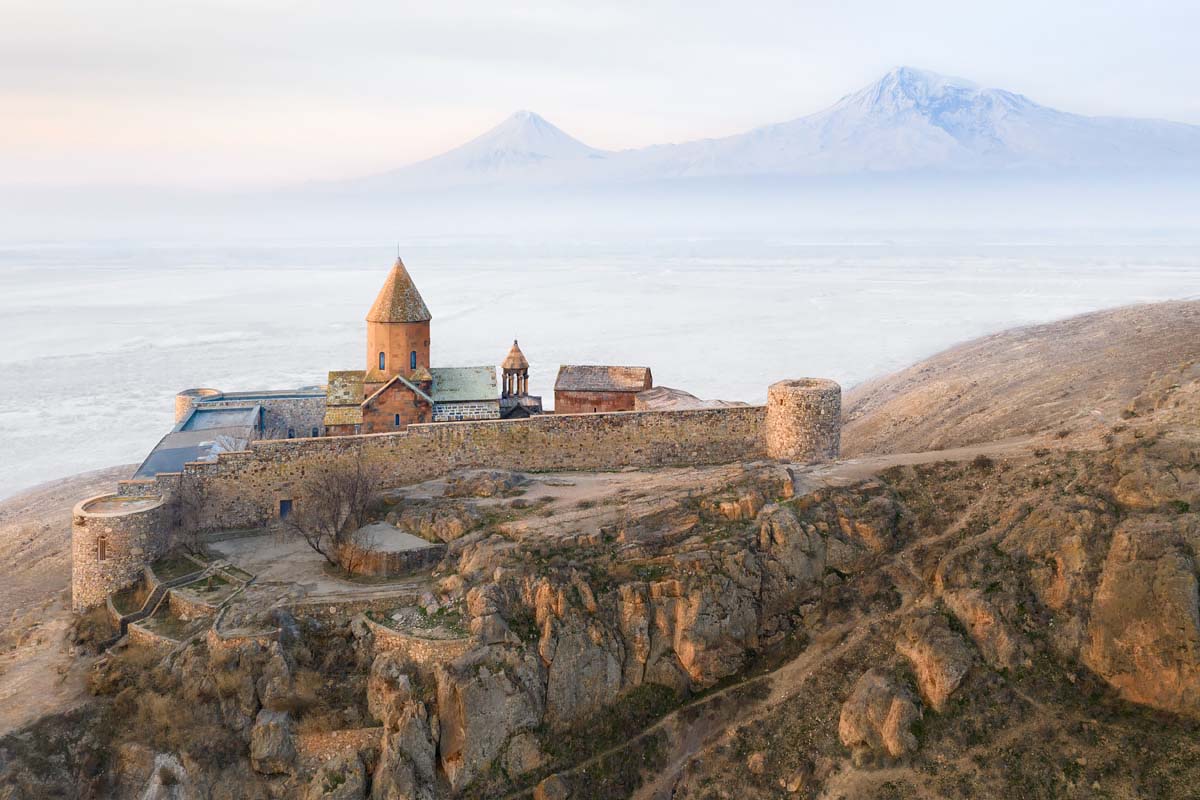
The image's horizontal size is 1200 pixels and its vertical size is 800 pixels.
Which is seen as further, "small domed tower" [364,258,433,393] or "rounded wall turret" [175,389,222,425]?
"rounded wall turret" [175,389,222,425]

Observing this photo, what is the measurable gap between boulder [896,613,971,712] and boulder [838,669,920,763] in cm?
47

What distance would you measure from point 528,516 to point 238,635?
23.2ft

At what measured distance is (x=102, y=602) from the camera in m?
24.9

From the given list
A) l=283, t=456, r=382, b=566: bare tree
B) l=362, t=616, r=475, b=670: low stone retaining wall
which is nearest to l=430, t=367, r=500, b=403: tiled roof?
l=283, t=456, r=382, b=566: bare tree

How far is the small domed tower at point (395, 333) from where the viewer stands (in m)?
31.7

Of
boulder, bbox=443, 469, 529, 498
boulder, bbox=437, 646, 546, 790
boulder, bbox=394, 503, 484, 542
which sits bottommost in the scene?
boulder, bbox=437, 646, 546, 790

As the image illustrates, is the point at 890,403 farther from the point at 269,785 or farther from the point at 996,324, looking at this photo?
the point at 996,324

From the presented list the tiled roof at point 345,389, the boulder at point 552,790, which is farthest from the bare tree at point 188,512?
the boulder at point 552,790

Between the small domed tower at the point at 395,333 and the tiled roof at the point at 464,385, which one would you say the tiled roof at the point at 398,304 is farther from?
the tiled roof at the point at 464,385

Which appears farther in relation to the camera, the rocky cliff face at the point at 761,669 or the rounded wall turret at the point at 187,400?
the rounded wall turret at the point at 187,400

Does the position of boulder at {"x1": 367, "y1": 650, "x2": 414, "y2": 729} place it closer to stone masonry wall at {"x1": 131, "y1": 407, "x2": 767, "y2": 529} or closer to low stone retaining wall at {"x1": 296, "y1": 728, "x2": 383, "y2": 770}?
low stone retaining wall at {"x1": 296, "y1": 728, "x2": 383, "y2": 770}

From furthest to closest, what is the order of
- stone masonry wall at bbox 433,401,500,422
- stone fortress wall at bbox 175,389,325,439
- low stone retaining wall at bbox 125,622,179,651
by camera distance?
stone fortress wall at bbox 175,389,325,439, stone masonry wall at bbox 433,401,500,422, low stone retaining wall at bbox 125,622,179,651

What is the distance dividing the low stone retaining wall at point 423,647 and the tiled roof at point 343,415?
10.2 meters

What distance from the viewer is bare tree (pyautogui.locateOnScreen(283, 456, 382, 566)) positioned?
25.3m
